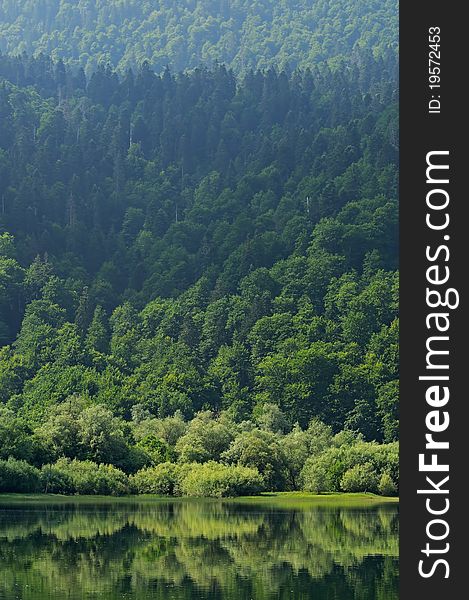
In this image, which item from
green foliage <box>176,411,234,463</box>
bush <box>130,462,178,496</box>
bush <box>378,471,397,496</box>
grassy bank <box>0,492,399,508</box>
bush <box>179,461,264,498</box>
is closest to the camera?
grassy bank <box>0,492,399,508</box>

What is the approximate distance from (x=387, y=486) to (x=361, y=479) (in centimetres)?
184

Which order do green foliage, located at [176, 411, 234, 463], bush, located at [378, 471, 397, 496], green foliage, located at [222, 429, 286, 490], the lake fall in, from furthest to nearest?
green foliage, located at [176, 411, 234, 463] < green foliage, located at [222, 429, 286, 490] < bush, located at [378, 471, 397, 496] < the lake

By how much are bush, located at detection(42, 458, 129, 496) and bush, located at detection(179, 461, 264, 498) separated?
154 inches

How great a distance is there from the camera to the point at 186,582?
1443 inches

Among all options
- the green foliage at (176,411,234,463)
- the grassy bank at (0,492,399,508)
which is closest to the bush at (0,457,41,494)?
the grassy bank at (0,492,399,508)

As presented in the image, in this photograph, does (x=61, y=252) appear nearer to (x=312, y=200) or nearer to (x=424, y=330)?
(x=312, y=200)

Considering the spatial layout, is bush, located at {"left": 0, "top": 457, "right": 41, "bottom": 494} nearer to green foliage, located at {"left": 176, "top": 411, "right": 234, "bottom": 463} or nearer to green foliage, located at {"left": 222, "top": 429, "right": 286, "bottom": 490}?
green foliage, located at {"left": 176, "top": 411, "right": 234, "bottom": 463}

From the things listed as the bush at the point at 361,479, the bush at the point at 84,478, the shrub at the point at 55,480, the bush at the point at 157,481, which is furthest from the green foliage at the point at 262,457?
the shrub at the point at 55,480

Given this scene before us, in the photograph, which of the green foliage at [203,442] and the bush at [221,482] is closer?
the bush at [221,482]

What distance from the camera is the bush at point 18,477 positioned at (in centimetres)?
7125

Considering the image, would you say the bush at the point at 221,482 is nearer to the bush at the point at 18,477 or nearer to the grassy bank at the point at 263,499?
the grassy bank at the point at 263,499

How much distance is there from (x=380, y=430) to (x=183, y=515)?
5167 cm

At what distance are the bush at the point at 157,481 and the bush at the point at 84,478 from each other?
126 centimetres

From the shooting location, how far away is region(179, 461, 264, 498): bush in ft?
263
